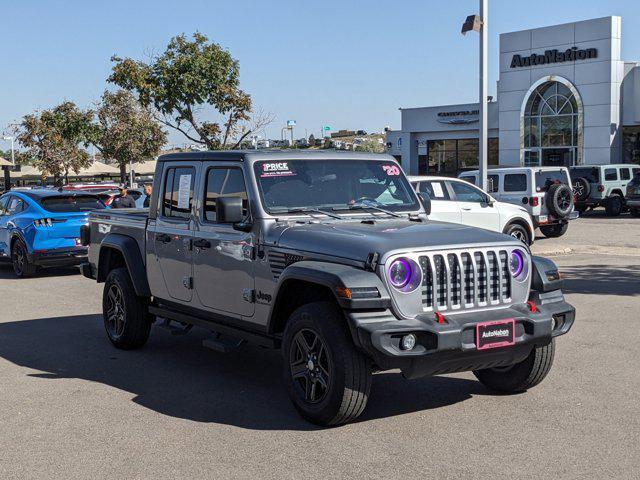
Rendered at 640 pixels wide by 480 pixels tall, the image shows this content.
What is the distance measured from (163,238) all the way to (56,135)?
132 feet

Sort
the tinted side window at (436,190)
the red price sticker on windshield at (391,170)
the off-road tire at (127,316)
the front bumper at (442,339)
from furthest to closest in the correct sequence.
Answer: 1. the tinted side window at (436,190)
2. the off-road tire at (127,316)
3. the red price sticker on windshield at (391,170)
4. the front bumper at (442,339)

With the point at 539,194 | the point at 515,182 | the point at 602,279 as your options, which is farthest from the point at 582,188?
the point at 602,279

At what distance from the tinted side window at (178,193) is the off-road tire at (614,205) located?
24.7m

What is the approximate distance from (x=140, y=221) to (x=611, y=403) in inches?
186

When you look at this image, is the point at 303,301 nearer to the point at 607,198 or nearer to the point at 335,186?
the point at 335,186

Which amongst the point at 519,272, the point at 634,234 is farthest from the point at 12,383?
the point at 634,234

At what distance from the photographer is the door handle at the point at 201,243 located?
708cm

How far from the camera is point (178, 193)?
25.3ft

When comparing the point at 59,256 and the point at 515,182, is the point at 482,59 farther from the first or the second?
the point at 59,256

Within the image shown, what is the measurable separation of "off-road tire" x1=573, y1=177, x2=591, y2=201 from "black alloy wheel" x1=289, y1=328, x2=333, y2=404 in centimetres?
2524

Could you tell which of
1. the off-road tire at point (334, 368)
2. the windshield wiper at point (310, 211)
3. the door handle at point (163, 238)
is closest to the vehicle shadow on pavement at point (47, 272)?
the door handle at point (163, 238)

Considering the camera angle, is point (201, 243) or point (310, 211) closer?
point (310, 211)

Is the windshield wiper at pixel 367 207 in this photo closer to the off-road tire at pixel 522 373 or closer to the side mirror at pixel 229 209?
the side mirror at pixel 229 209

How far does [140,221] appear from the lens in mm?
8336
